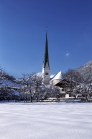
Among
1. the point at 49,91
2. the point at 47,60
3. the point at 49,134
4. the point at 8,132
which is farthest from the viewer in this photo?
the point at 47,60

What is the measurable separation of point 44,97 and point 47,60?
3609cm

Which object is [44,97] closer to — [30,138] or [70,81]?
[70,81]

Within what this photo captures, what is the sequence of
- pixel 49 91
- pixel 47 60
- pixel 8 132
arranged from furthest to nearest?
pixel 47 60 → pixel 49 91 → pixel 8 132

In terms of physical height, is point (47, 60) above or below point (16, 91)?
above

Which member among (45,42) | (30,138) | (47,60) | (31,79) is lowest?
(30,138)

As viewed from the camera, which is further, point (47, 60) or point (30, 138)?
point (47, 60)

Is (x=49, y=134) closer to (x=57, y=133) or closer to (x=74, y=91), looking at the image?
(x=57, y=133)

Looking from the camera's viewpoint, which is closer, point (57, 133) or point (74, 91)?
point (57, 133)

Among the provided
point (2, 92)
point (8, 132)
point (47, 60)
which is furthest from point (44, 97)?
point (8, 132)

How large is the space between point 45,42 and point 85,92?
4690 cm

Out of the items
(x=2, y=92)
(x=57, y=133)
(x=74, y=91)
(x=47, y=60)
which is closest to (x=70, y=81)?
(x=74, y=91)

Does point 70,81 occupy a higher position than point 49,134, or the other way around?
point 70,81

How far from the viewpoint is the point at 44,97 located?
4650cm

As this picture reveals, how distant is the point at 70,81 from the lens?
1820 inches
